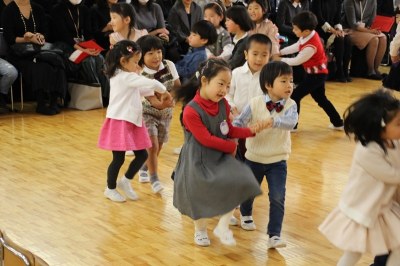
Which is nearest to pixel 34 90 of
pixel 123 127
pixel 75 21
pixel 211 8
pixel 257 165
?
pixel 75 21

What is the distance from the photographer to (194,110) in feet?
14.8

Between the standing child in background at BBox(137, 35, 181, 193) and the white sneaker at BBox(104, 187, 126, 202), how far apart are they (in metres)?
0.30

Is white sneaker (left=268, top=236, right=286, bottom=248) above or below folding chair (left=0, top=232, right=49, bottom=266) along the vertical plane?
below

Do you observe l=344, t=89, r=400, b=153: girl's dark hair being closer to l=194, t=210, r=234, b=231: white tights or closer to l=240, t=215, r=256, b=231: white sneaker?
l=194, t=210, r=234, b=231: white tights

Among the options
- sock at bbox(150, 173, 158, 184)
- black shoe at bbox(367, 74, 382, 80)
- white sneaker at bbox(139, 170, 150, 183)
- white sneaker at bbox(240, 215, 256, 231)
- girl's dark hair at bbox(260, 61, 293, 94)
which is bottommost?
black shoe at bbox(367, 74, 382, 80)

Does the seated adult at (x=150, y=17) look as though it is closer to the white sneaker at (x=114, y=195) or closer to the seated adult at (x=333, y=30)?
the seated adult at (x=333, y=30)

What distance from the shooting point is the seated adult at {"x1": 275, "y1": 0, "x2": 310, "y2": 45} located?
10547 mm

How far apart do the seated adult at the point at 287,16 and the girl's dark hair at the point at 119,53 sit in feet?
17.9

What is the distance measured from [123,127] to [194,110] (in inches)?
41.1

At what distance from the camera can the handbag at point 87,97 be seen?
349 inches

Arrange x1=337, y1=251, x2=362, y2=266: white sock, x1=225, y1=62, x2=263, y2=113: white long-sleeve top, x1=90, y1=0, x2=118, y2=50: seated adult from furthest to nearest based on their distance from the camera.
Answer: x1=90, y1=0, x2=118, y2=50: seated adult < x1=225, y1=62, x2=263, y2=113: white long-sleeve top < x1=337, y1=251, x2=362, y2=266: white sock

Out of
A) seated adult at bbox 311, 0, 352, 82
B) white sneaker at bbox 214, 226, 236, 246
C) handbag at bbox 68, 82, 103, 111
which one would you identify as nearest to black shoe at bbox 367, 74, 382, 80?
seated adult at bbox 311, 0, 352, 82

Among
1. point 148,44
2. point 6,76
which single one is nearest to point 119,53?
point 148,44

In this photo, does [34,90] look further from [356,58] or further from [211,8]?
[356,58]
